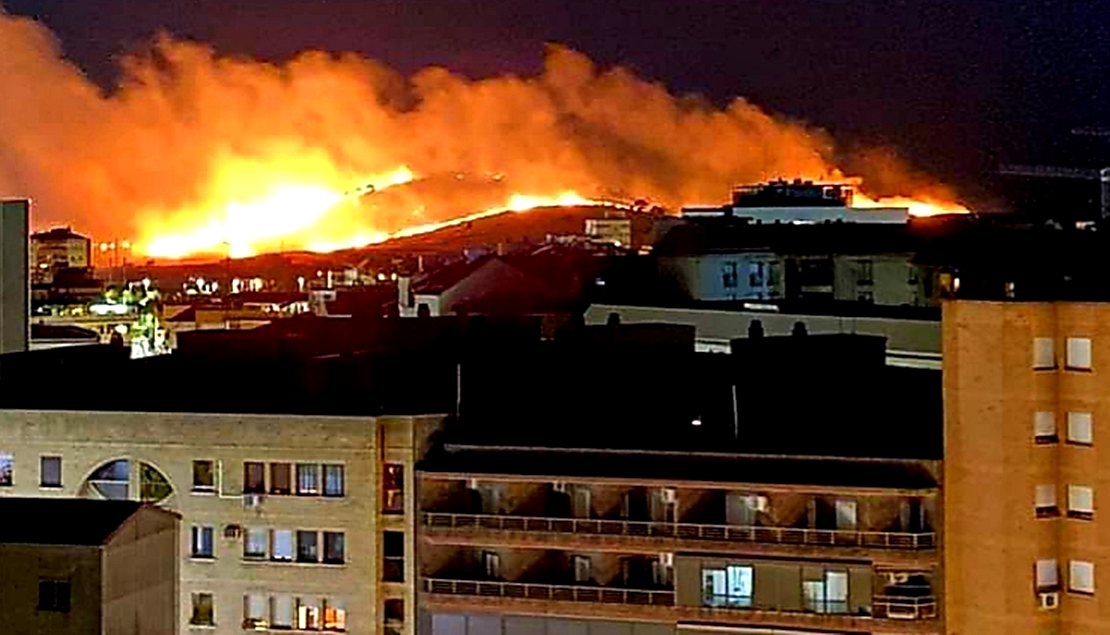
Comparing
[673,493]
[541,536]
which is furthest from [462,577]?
[673,493]

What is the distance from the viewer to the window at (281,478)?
16.5 metres

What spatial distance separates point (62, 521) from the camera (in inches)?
425

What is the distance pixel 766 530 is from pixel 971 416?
1.71 metres

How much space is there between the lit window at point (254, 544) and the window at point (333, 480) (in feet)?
2.03

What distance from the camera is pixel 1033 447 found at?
48.2ft

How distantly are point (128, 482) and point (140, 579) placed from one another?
6.31 metres

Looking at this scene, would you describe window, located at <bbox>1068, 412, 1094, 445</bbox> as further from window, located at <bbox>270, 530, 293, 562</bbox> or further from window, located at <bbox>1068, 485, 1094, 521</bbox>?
window, located at <bbox>270, 530, 293, 562</bbox>

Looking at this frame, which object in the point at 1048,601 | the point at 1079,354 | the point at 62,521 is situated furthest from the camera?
the point at 1079,354

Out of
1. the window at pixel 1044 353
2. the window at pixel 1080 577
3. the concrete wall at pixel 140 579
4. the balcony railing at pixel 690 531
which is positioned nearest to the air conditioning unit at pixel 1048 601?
the window at pixel 1080 577

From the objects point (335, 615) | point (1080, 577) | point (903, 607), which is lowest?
point (335, 615)

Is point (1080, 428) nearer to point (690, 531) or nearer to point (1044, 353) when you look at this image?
point (1044, 353)

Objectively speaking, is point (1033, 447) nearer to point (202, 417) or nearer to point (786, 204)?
point (202, 417)

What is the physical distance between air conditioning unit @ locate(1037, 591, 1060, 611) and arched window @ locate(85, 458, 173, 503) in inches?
267

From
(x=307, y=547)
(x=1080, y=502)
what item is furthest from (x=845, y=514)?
(x=307, y=547)
